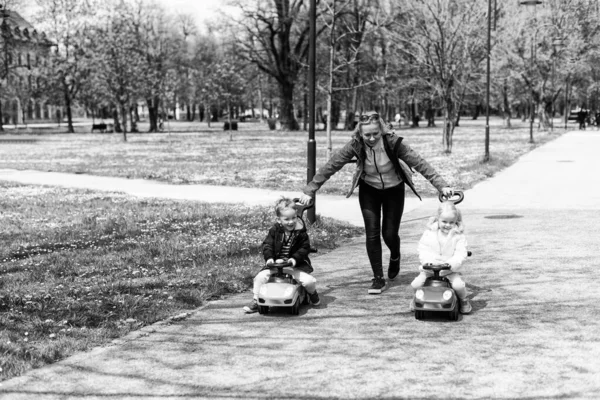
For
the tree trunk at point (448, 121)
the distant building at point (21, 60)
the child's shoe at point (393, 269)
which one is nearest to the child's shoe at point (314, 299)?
the child's shoe at point (393, 269)

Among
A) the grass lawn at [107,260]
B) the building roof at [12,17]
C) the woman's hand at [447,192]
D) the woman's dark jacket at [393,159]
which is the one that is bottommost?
the grass lawn at [107,260]

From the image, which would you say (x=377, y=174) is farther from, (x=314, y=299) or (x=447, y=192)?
(x=314, y=299)

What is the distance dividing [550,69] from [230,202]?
39.4m

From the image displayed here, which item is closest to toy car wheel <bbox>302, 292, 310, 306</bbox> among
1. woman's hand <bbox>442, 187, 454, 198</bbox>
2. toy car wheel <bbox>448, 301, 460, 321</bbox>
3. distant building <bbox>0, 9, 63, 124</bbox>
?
toy car wheel <bbox>448, 301, 460, 321</bbox>

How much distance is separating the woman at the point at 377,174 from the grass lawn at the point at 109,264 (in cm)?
134

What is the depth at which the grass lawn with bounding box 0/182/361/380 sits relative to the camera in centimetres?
554

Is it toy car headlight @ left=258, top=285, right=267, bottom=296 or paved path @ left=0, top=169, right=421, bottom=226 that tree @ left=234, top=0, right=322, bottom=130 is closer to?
paved path @ left=0, top=169, right=421, bottom=226

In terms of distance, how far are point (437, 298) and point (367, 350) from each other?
92 centimetres

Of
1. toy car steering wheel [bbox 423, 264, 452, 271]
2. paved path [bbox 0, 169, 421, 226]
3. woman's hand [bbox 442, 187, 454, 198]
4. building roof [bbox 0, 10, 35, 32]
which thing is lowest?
paved path [bbox 0, 169, 421, 226]

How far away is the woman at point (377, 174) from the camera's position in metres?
6.56

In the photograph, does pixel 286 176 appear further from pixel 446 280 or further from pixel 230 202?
pixel 446 280

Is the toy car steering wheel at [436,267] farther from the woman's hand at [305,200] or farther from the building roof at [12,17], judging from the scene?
the building roof at [12,17]

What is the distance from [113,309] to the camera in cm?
616

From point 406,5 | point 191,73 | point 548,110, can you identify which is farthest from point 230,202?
point 191,73
